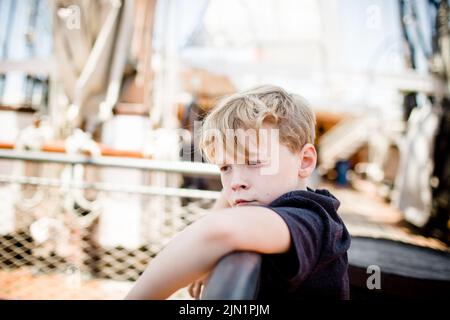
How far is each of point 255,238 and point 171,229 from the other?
2170mm

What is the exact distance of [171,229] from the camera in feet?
8.03

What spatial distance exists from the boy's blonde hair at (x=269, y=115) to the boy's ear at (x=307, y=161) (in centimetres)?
2

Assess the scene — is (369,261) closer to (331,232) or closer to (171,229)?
(331,232)

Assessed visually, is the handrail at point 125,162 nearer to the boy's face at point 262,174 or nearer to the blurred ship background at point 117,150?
the blurred ship background at point 117,150

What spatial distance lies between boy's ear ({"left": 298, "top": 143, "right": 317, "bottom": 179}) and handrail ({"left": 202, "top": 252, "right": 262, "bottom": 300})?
296 millimetres

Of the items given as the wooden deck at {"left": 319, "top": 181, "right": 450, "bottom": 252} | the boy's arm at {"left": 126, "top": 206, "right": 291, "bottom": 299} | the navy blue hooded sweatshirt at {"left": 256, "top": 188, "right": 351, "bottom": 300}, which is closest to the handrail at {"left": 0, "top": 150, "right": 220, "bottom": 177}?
the navy blue hooded sweatshirt at {"left": 256, "top": 188, "right": 351, "bottom": 300}

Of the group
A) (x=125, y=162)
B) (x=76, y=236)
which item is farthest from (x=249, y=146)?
(x=76, y=236)

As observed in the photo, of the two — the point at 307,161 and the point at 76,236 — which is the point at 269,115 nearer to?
the point at 307,161

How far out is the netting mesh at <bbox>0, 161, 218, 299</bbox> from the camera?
2012mm

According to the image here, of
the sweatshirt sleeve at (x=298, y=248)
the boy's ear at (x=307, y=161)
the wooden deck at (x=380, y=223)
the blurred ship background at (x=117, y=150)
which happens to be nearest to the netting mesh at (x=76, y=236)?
the blurred ship background at (x=117, y=150)

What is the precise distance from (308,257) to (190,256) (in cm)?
18

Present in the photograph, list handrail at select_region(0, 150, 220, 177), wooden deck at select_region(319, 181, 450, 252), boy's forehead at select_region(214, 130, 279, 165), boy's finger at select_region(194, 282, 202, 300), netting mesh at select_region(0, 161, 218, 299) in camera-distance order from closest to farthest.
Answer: boy's forehead at select_region(214, 130, 279, 165), boy's finger at select_region(194, 282, 202, 300), handrail at select_region(0, 150, 220, 177), netting mesh at select_region(0, 161, 218, 299), wooden deck at select_region(319, 181, 450, 252)

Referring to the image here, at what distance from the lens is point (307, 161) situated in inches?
24.5

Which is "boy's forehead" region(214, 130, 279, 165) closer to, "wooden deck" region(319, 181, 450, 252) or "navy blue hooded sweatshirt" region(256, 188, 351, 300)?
"navy blue hooded sweatshirt" region(256, 188, 351, 300)
